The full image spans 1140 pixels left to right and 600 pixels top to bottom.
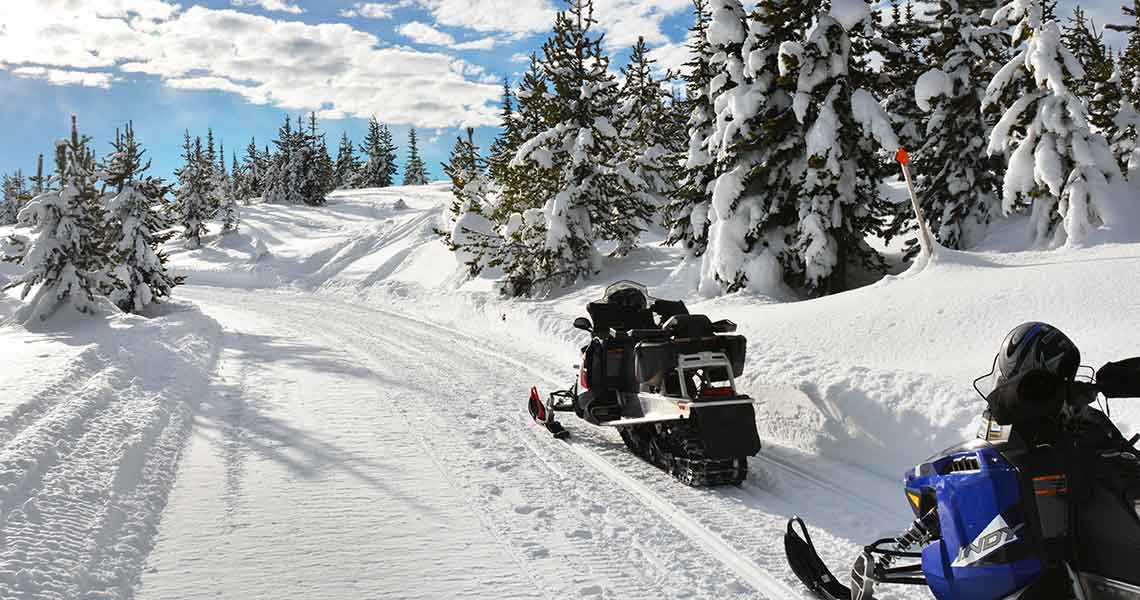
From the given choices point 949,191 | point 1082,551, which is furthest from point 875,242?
point 1082,551

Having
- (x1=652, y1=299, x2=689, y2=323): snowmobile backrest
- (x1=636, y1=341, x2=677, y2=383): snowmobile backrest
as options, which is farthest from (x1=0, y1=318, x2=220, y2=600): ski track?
(x1=652, y1=299, x2=689, y2=323): snowmobile backrest

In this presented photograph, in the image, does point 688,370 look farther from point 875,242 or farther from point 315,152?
point 315,152

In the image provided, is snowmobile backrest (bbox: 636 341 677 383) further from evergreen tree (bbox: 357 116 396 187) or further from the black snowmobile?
evergreen tree (bbox: 357 116 396 187)

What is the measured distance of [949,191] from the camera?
19.4 m

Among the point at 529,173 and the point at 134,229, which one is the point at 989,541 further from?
the point at 134,229

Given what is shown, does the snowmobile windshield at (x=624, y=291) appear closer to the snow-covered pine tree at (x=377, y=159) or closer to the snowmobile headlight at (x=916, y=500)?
the snowmobile headlight at (x=916, y=500)

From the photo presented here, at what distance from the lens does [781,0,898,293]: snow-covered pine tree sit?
14.7 metres

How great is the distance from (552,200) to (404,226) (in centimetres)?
2531

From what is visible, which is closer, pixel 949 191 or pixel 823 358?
pixel 823 358

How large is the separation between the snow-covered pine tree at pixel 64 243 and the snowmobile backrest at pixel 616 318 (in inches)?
692

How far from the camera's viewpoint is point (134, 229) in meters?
25.4

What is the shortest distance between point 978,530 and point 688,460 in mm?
3667

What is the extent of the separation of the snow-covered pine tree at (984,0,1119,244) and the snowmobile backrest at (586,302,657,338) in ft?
33.8

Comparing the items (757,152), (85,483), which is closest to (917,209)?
(757,152)
